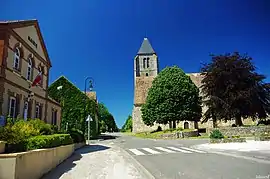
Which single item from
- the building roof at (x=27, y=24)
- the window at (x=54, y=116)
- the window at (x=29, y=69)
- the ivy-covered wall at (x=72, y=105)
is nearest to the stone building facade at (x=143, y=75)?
the ivy-covered wall at (x=72, y=105)

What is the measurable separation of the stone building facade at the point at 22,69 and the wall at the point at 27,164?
593 centimetres

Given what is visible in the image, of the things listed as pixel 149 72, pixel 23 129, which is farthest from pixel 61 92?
pixel 149 72

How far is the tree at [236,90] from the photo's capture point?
27.4 metres

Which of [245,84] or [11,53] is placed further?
[245,84]

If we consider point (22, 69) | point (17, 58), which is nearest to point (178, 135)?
point (22, 69)

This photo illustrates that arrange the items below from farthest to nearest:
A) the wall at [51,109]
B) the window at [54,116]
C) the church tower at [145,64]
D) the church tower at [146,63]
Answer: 1. the church tower at [146,63]
2. the church tower at [145,64]
3. the window at [54,116]
4. the wall at [51,109]

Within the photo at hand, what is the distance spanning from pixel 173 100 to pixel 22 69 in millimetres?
25737

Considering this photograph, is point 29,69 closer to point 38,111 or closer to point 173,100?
point 38,111

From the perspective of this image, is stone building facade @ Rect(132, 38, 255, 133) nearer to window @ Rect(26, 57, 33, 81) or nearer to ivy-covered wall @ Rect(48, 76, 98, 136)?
ivy-covered wall @ Rect(48, 76, 98, 136)

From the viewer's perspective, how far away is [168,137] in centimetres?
3034

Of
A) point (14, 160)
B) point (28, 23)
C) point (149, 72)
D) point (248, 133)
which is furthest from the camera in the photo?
point (149, 72)

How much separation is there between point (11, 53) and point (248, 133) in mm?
23766

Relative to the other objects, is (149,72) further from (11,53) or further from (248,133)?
(11,53)

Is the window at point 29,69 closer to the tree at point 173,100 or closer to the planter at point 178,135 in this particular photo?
the planter at point 178,135
